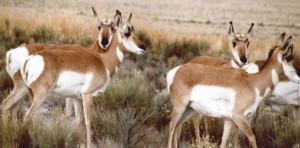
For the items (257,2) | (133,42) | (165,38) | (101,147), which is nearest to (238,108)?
(101,147)

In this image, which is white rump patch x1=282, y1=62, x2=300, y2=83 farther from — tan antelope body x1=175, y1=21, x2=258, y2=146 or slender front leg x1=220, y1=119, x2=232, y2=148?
tan antelope body x1=175, y1=21, x2=258, y2=146

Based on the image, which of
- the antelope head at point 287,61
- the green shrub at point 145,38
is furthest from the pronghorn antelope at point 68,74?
the green shrub at point 145,38

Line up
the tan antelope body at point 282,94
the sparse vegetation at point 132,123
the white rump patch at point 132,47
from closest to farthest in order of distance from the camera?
the sparse vegetation at point 132,123, the tan antelope body at point 282,94, the white rump patch at point 132,47

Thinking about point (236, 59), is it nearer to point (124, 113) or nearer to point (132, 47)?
point (132, 47)

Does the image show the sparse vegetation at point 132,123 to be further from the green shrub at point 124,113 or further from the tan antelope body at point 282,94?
the tan antelope body at point 282,94

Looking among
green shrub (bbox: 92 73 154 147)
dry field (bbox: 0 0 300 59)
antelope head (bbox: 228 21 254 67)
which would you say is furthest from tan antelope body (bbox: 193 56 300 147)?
dry field (bbox: 0 0 300 59)

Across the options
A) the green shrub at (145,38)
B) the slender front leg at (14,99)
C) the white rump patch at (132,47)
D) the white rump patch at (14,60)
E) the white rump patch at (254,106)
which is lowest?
the green shrub at (145,38)

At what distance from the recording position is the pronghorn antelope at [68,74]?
20.5ft

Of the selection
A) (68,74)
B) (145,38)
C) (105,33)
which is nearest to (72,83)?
(68,74)

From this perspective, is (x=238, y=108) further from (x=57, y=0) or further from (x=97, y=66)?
(x=57, y=0)

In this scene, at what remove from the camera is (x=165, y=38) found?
1551 cm

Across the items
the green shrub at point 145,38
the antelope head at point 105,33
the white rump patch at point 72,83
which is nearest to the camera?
the white rump patch at point 72,83

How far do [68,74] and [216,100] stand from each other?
2021 millimetres

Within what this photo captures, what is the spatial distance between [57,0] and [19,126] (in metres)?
41.9
